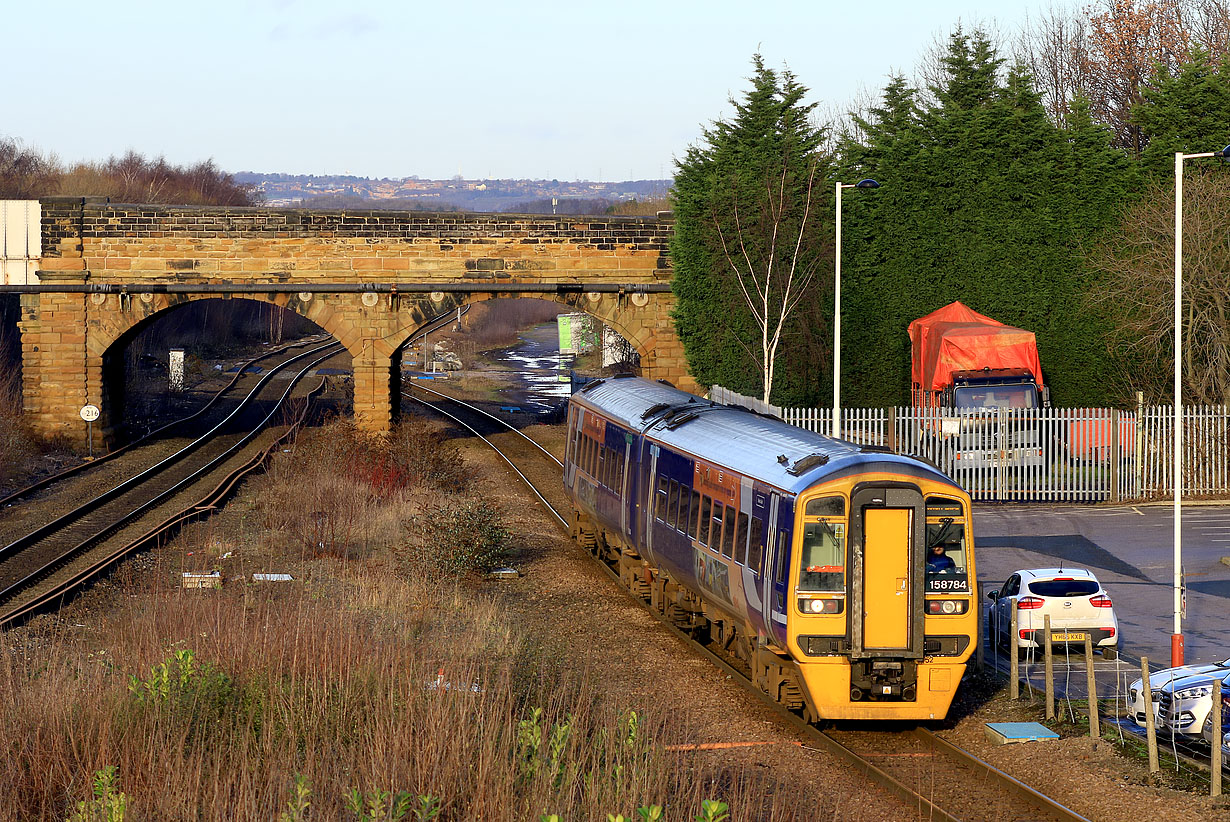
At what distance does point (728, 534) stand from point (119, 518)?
15.9 metres

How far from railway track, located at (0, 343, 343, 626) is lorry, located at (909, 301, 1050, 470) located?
17023 millimetres

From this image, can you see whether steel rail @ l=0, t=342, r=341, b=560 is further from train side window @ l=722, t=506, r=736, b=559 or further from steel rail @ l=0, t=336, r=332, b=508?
train side window @ l=722, t=506, r=736, b=559

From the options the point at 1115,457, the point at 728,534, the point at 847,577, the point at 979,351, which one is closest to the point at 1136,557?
the point at 1115,457

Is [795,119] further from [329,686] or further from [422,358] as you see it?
[422,358]

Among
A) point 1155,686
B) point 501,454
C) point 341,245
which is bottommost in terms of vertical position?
point 1155,686

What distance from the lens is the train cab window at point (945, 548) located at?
12148 mm

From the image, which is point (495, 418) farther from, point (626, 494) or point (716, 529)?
point (716, 529)

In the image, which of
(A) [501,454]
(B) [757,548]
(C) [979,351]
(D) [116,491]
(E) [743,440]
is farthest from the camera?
(A) [501,454]

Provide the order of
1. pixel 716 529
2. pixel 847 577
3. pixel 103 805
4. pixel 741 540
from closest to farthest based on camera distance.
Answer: pixel 103 805 < pixel 847 577 < pixel 741 540 < pixel 716 529

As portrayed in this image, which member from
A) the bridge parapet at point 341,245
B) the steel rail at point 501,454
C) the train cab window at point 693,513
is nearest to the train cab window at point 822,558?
the train cab window at point 693,513

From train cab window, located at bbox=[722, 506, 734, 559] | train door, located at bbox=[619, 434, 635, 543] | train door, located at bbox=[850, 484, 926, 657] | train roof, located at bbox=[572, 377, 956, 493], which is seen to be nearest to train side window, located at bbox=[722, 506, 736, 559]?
train cab window, located at bbox=[722, 506, 734, 559]

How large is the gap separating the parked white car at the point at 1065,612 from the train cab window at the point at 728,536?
437cm

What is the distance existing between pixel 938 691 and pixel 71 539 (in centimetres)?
1687

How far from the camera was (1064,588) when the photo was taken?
1638 centimetres
